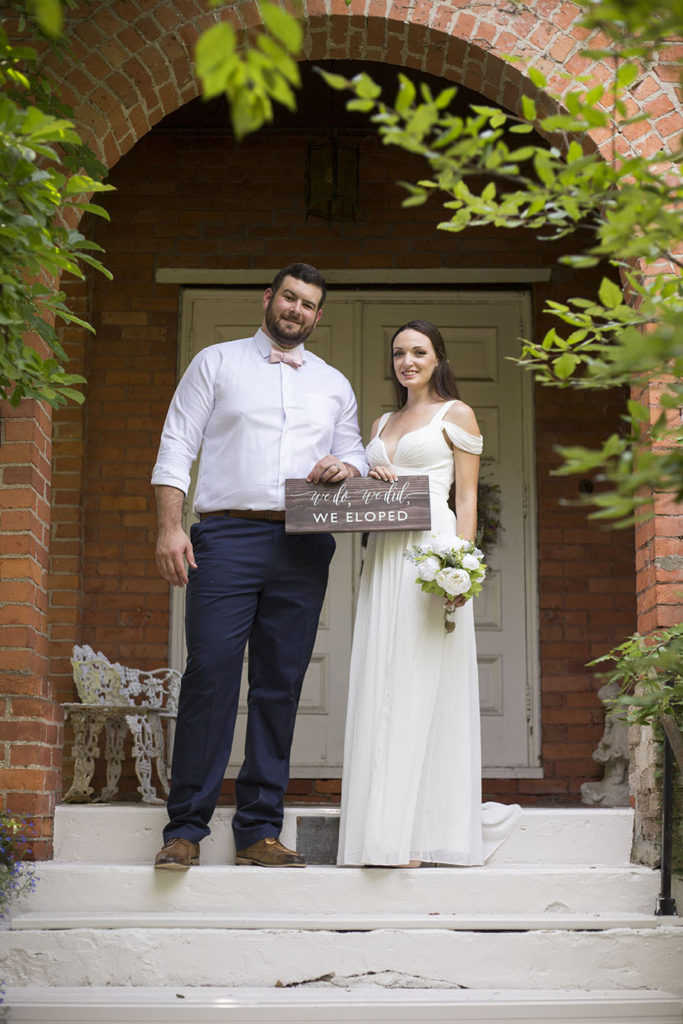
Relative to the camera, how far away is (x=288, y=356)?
4.44 metres

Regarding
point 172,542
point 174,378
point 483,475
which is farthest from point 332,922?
point 174,378

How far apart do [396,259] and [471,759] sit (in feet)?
10.5

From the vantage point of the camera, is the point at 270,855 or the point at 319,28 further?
the point at 319,28

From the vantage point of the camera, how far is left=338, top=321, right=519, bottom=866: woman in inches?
157

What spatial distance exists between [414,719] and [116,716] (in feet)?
5.95

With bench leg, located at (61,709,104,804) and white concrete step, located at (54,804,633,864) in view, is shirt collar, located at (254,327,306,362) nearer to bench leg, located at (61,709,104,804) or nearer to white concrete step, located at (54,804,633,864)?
white concrete step, located at (54,804,633,864)

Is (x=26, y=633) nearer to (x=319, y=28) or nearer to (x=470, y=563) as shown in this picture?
(x=470, y=563)

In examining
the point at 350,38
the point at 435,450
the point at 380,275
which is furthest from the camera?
the point at 380,275

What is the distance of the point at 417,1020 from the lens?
326cm

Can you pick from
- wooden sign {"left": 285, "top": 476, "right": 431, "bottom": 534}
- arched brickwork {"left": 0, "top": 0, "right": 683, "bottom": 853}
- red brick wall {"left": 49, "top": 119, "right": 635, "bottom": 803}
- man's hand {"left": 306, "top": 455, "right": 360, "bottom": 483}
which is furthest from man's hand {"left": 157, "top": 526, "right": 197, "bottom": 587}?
red brick wall {"left": 49, "top": 119, "right": 635, "bottom": 803}

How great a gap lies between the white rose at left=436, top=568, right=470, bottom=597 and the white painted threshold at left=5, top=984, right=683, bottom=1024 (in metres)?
1.29

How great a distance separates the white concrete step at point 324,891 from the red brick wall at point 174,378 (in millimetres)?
1987

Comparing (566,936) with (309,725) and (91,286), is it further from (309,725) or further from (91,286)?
(91,286)

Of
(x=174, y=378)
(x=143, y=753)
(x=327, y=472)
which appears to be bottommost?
(x=143, y=753)
